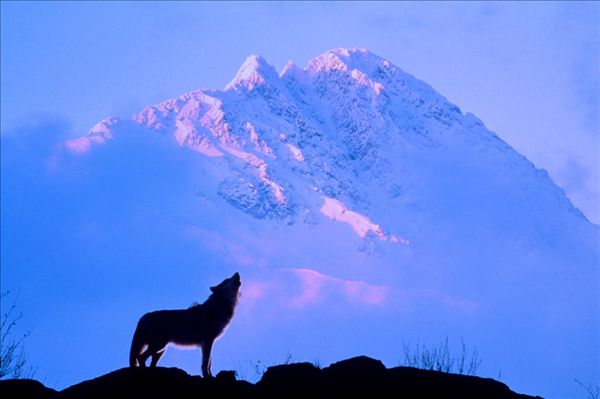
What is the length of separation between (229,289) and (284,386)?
2.79 metres

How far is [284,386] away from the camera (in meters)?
9.52

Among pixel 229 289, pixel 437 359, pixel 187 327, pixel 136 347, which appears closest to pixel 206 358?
pixel 187 327

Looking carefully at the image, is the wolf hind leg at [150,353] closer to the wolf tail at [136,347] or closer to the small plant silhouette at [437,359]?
the wolf tail at [136,347]

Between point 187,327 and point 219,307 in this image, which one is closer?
point 187,327

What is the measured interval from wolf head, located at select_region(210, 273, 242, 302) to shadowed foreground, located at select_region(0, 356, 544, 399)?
2200 mm

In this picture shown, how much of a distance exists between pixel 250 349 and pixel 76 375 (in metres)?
44.7

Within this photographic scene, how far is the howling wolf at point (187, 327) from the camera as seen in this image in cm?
1122

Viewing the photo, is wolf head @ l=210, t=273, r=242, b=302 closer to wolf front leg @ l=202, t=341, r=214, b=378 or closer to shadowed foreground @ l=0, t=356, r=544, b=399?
wolf front leg @ l=202, t=341, r=214, b=378

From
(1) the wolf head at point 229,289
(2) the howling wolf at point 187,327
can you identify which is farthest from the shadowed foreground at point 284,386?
(1) the wolf head at point 229,289

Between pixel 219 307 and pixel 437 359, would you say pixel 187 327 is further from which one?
pixel 437 359

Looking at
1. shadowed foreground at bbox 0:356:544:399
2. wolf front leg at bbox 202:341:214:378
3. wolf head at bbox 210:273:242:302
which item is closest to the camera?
shadowed foreground at bbox 0:356:544:399

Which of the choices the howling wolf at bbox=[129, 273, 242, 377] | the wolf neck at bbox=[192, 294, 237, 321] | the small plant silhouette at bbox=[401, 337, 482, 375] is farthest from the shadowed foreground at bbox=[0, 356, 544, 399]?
the small plant silhouette at bbox=[401, 337, 482, 375]

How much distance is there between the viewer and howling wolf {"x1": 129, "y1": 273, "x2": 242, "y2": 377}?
11.2 metres

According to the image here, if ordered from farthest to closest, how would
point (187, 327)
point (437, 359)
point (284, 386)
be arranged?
point (437, 359), point (187, 327), point (284, 386)
